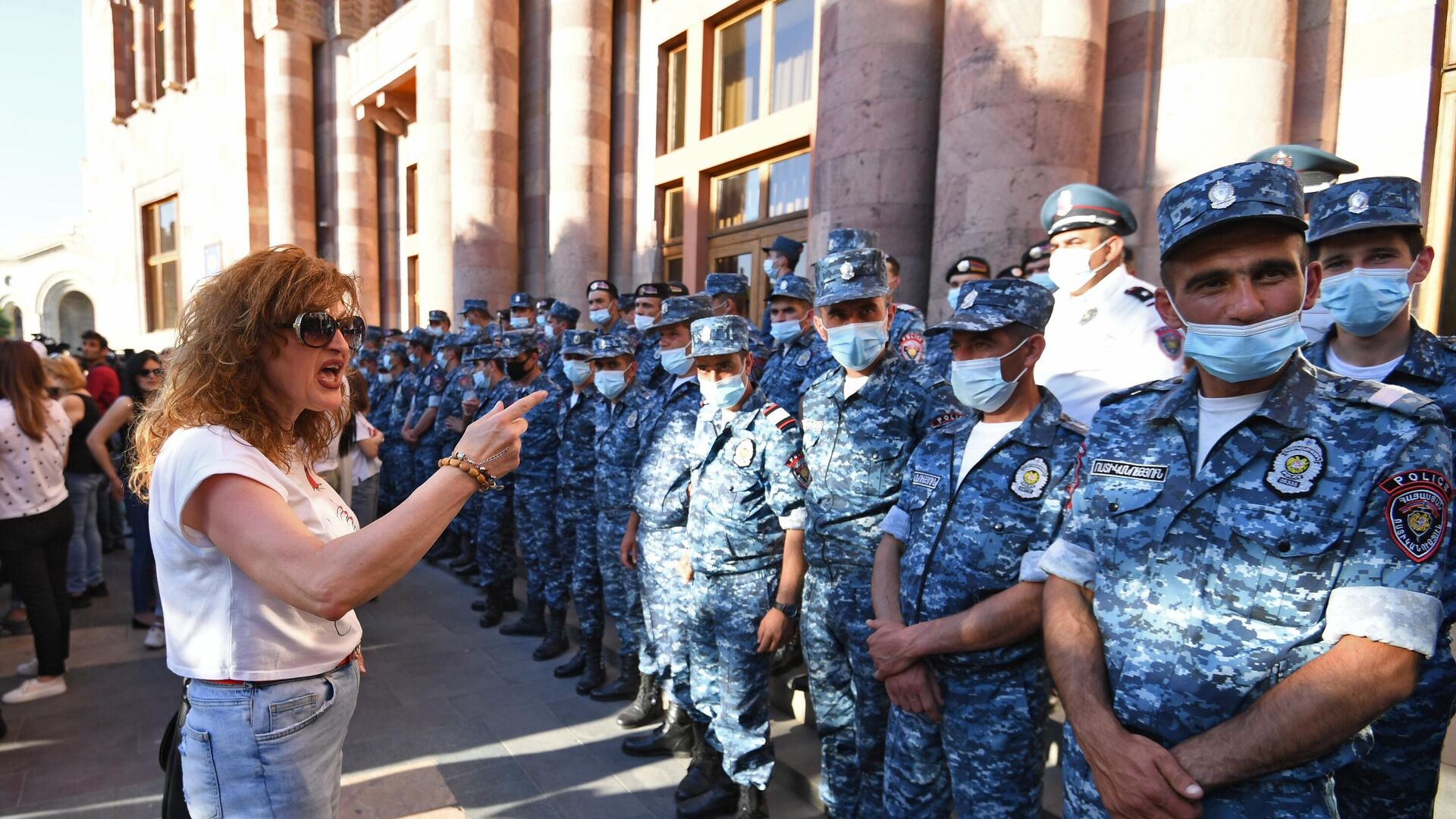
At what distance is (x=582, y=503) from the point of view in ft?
16.5

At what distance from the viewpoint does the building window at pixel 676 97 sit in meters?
10.8

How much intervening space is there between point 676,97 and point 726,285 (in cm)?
627

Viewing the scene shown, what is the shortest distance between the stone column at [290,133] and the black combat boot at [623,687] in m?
15.6

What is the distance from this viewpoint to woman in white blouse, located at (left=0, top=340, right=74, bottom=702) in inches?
161

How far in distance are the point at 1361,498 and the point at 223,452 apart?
218cm

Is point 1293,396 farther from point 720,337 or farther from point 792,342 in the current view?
point 792,342

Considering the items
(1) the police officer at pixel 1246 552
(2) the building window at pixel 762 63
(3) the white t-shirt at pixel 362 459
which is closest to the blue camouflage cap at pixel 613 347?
(3) the white t-shirt at pixel 362 459

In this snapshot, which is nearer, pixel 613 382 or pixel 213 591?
pixel 213 591

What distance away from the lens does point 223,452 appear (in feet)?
4.79

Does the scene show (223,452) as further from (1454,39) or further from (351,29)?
(351,29)

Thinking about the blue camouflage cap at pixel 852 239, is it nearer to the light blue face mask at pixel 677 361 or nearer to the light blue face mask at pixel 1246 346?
the light blue face mask at pixel 677 361

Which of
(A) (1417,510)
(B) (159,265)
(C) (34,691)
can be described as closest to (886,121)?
(A) (1417,510)

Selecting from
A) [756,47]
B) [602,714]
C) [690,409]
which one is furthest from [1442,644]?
[756,47]

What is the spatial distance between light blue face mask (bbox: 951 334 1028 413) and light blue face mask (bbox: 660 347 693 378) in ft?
6.70
